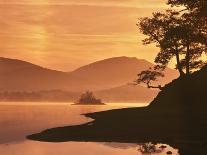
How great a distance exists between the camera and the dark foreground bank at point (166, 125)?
84000 mm

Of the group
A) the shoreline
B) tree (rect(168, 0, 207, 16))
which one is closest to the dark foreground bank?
the shoreline

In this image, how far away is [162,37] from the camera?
11794 centimetres

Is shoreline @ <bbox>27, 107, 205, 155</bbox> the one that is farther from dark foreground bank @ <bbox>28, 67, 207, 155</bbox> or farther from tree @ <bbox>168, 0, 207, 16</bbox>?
tree @ <bbox>168, 0, 207, 16</bbox>

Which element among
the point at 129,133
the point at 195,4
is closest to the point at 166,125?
the point at 129,133

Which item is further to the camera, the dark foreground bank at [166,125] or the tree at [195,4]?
the tree at [195,4]

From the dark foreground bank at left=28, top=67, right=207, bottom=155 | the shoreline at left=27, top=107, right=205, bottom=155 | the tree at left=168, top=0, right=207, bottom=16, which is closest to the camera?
the shoreline at left=27, top=107, right=205, bottom=155

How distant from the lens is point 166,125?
94.6 meters

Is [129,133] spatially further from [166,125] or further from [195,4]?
[195,4]

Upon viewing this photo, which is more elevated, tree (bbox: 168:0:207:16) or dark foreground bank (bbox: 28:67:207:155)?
tree (bbox: 168:0:207:16)

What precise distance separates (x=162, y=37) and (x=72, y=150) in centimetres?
4391

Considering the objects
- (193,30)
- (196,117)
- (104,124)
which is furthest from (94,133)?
(193,30)

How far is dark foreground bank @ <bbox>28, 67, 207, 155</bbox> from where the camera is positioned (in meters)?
84.0

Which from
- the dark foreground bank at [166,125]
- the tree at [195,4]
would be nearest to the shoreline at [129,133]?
the dark foreground bank at [166,125]

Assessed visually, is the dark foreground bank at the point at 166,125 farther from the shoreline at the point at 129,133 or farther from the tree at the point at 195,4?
the tree at the point at 195,4
